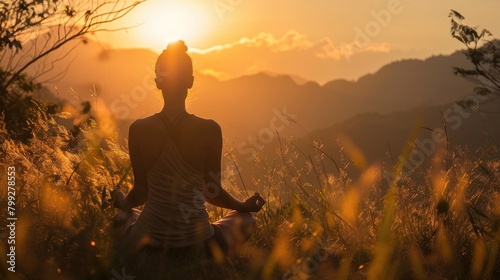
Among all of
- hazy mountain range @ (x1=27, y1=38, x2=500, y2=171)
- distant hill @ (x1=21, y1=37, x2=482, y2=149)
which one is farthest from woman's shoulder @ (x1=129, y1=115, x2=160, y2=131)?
distant hill @ (x1=21, y1=37, x2=482, y2=149)

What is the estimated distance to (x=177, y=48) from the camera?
4035mm

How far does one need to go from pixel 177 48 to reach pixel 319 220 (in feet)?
5.93

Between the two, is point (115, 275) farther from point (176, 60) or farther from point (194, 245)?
point (176, 60)

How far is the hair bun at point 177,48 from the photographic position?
4.02m

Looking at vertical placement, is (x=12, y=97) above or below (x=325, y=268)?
above

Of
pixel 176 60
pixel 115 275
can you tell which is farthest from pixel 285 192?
pixel 115 275

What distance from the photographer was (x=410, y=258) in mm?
3932

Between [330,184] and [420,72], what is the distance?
180484 mm

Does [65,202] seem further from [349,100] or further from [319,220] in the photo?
[349,100]

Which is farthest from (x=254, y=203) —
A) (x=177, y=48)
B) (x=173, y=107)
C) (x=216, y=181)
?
(x=177, y=48)

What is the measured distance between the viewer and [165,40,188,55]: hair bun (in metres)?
4.02

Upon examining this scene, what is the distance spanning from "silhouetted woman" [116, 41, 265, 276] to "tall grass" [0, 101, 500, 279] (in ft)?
0.82

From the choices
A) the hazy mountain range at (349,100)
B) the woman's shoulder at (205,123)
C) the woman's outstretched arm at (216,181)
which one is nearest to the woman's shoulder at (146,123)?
the woman's shoulder at (205,123)

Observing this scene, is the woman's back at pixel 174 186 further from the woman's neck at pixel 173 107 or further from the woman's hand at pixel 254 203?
the woman's hand at pixel 254 203
